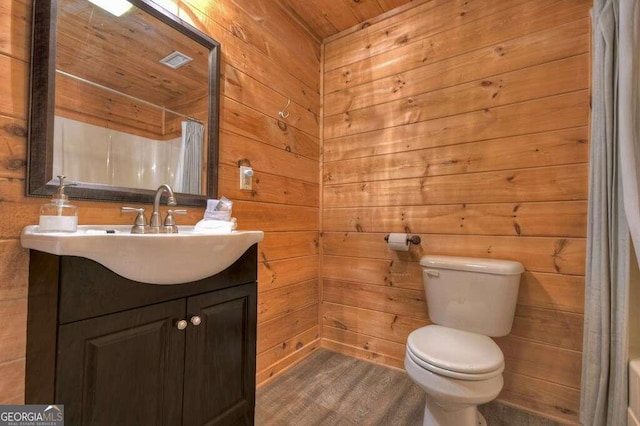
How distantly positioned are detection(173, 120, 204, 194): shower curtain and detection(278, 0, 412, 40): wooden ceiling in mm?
1066

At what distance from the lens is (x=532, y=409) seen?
1456 millimetres

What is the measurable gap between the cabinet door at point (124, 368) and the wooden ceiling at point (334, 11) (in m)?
1.83

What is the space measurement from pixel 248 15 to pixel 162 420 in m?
1.84

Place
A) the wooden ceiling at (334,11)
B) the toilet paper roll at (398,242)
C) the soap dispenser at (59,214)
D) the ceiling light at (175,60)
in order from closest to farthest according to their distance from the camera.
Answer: the soap dispenser at (59,214) < the ceiling light at (175,60) < the toilet paper roll at (398,242) < the wooden ceiling at (334,11)

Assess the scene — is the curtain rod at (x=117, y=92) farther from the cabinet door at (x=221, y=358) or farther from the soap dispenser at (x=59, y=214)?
the cabinet door at (x=221, y=358)

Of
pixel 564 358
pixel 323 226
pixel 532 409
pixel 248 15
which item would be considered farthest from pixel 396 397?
pixel 248 15

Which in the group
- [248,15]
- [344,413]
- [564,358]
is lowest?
[344,413]

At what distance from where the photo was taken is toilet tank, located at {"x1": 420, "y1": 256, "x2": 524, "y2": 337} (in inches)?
53.8

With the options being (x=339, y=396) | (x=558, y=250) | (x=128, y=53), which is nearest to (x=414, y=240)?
(x=558, y=250)

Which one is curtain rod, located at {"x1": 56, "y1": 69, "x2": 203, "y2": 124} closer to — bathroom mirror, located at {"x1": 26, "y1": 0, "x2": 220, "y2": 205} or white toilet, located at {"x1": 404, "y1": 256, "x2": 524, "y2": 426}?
bathroom mirror, located at {"x1": 26, "y1": 0, "x2": 220, "y2": 205}

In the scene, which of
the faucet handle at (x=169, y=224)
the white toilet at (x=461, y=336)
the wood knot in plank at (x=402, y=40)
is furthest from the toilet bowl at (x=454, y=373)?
the wood knot in plank at (x=402, y=40)

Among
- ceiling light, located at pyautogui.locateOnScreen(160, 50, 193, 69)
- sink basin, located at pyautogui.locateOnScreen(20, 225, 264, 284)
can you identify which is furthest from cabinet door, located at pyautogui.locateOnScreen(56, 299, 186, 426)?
ceiling light, located at pyautogui.locateOnScreen(160, 50, 193, 69)

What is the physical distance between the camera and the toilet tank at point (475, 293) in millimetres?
1367

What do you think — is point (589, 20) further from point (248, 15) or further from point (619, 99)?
point (248, 15)
